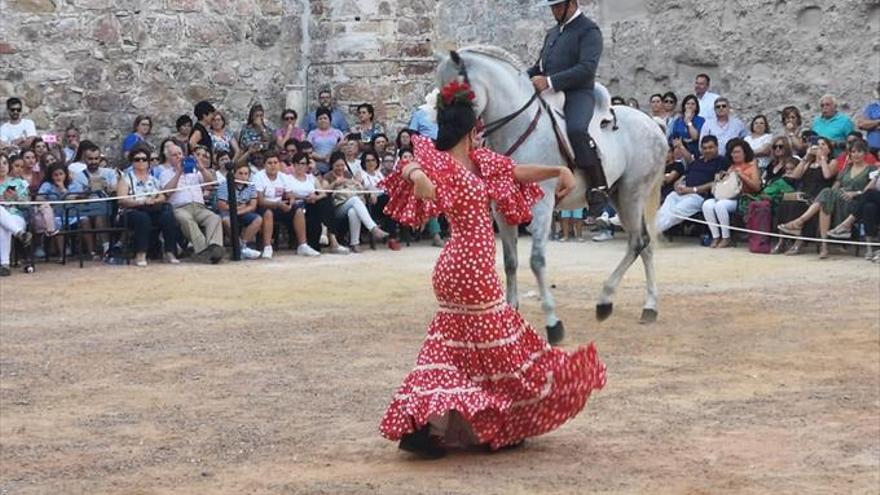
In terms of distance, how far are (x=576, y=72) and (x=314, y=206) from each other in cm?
618

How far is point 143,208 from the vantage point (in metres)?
15.6

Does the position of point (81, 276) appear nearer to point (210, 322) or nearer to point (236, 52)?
point (210, 322)

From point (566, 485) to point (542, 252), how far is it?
166 inches

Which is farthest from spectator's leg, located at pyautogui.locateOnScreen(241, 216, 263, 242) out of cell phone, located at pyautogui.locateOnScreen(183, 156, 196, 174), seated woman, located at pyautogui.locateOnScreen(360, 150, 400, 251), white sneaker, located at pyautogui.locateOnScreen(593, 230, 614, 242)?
white sneaker, located at pyautogui.locateOnScreen(593, 230, 614, 242)

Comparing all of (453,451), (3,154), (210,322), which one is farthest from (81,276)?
(453,451)

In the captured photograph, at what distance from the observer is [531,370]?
688cm

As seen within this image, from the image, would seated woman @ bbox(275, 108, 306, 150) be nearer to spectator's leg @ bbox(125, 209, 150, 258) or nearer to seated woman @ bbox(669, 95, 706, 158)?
spectator's leg @ bbox(125, 209, 150, 258)

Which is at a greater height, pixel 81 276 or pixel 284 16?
pixel 284 16

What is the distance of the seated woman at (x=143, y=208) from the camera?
1548cm

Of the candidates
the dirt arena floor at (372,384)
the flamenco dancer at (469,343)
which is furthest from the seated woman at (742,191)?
the flamenco dancer at (469,343)

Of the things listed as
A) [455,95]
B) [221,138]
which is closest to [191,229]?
[221,138]

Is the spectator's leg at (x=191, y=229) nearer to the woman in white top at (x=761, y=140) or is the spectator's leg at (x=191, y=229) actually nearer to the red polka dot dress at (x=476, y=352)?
the woman in white top at (x=761, y=140)

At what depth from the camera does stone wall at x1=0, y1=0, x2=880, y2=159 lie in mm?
17297

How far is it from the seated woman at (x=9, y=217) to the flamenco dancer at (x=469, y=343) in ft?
27.5
